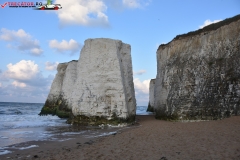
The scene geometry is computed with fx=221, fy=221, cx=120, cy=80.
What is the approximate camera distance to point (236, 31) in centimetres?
1377

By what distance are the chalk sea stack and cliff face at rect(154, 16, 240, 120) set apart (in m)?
3.56

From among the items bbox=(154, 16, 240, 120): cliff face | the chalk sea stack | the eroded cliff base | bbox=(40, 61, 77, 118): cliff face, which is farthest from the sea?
bbox=(40, 61, 77, 118): cliff face

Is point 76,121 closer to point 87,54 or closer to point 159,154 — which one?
point 87,54

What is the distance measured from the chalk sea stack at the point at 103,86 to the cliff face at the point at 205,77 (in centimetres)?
356

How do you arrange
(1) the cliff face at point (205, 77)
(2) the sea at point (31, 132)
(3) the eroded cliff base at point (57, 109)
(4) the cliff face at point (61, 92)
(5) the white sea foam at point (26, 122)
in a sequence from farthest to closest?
(4) the cliff face at point (61, 92), (3) the eroded cliff base at point (57, 109), (5) the white sea foam at point (26, 122), (1) the cliff face at point (205, 77), (2) the sea at point (31, 132)

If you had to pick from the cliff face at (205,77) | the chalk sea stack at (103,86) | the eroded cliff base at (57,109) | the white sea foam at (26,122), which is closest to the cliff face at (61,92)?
the eroded cliff base at (57,109)

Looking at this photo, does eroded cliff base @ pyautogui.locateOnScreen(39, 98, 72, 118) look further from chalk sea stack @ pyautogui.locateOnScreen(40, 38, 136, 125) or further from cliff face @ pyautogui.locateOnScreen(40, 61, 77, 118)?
chalk sea stack @ pyautogui.locateOnScreen(40, 38, 136, 125)

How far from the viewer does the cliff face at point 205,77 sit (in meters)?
13.0

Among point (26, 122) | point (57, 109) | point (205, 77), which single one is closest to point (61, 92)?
point (57, 109)

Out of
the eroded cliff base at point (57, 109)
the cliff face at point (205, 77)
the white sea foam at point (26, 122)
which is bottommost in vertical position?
the white sea foam at point (26, 122)

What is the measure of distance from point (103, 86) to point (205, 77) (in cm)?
709

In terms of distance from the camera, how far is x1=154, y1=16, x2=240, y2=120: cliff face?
1297 centimetres

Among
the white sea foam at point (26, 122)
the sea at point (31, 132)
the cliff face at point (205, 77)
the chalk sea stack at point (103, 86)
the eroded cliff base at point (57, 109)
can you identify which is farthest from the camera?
the eroded cliff base at point (57, 109)

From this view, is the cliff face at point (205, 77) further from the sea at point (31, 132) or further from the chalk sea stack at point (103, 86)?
the sea at point (31, 132)
